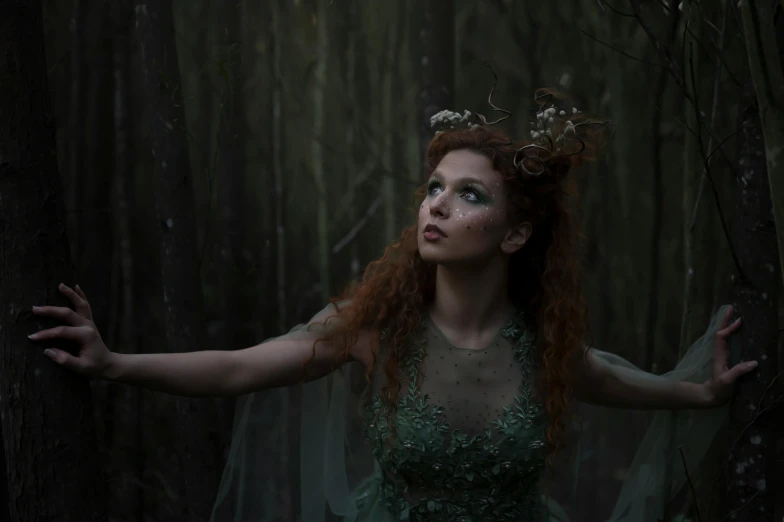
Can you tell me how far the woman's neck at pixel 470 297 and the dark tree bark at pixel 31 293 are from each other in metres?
0.80

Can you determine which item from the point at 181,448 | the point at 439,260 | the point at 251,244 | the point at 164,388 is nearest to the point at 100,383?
the point at 181,448

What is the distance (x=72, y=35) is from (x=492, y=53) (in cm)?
154

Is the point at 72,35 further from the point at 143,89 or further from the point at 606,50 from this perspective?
the point at 606,50

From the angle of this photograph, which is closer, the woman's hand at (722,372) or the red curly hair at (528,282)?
the red curly hair at (528,282)

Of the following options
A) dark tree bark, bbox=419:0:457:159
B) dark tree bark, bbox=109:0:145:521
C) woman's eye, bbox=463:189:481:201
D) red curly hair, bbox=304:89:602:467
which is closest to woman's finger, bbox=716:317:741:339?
red curly hair, bbox=304:89:602:467

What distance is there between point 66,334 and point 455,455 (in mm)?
839

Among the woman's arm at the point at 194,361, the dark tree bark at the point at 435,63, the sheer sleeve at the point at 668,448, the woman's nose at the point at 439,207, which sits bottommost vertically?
the sheer sleeve at the point at 668,448

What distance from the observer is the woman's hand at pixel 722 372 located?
207 centimetres

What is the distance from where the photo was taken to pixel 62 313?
1578mm

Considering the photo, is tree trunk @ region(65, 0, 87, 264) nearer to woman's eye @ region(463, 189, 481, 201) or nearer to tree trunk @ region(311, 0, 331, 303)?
tree trunk @ region(311, 0, 331, 303)

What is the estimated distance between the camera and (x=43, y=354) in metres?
1.57

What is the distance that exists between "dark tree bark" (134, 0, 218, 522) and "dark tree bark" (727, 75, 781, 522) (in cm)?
164

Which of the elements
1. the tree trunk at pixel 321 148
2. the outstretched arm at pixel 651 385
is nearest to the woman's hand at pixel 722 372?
the outstretched arm at pixel 651 385

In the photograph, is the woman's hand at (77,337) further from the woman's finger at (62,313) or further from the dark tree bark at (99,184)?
the dark tree bark at (99,184)
